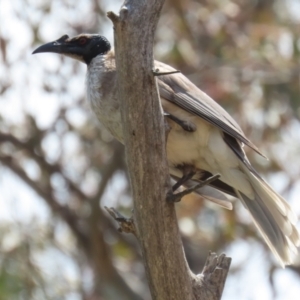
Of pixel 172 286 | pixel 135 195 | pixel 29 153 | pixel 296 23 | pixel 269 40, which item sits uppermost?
pixel 296 23

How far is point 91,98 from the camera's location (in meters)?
5.44

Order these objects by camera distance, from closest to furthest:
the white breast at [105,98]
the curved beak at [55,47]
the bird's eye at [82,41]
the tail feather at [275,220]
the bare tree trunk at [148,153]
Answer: the bare tree trunk at [148,153], the white breast at [105,98], the tail feather at [275,220], the curved beak at [55,47], the bird's eye at [82,41]

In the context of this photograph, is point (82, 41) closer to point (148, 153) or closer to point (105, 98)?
point (105, 98)

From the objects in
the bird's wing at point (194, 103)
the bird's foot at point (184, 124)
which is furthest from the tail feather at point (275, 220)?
the bird's foot at point (184, 124)

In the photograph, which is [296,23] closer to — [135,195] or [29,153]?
[29,153]

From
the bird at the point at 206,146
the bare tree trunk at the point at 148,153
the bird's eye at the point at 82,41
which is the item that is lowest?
the bare tree trunk at the point at 148,153

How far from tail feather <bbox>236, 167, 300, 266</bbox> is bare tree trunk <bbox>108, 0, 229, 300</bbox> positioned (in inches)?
53.8

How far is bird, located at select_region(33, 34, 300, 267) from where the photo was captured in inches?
209

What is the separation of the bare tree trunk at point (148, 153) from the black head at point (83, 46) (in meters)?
1.88

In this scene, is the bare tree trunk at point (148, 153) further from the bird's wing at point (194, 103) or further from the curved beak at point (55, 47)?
the curved beak at point (55, 47)

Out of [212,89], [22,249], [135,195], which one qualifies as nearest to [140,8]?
[135,195]

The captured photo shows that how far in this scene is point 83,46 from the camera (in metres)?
6.09

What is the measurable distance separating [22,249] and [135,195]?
13.8 ft

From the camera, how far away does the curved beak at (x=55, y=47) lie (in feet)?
19.5
